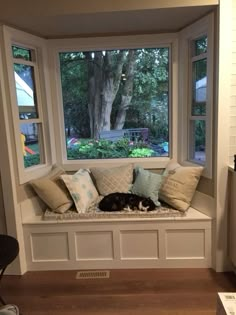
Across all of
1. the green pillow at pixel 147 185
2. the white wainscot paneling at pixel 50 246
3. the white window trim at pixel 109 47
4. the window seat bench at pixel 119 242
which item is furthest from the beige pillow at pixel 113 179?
the white wainscot paneling at pixel 50 246

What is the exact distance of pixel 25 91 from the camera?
2.96 m

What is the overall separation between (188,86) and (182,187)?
1.09 meters

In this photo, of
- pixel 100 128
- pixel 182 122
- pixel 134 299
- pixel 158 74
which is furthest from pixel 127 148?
pixel 134 299

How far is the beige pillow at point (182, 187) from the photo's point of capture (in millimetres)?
2738

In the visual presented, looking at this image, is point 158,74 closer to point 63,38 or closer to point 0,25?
point 63,38

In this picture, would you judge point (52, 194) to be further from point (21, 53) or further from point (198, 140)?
point (198, 140)

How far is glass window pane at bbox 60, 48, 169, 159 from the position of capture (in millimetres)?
3238

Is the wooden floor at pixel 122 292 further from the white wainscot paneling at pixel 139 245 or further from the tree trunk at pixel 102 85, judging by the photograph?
the tree trunk at pixel 102 85

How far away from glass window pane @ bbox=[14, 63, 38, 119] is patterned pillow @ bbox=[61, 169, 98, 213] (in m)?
0.79

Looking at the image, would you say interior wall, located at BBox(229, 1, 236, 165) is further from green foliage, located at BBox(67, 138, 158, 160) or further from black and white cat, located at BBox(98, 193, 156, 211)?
green foliage, located at BBox(67, 138, 158, 160)

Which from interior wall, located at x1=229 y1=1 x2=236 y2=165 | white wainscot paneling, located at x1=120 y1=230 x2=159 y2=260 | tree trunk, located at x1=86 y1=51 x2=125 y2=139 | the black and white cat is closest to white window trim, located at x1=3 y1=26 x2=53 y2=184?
tree trunk, located at x1=86 y1=51 x2=125 y2=139

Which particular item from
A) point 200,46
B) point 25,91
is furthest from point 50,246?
point 200,46

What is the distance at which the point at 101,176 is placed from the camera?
3.08 m

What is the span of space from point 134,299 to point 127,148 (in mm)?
1664
